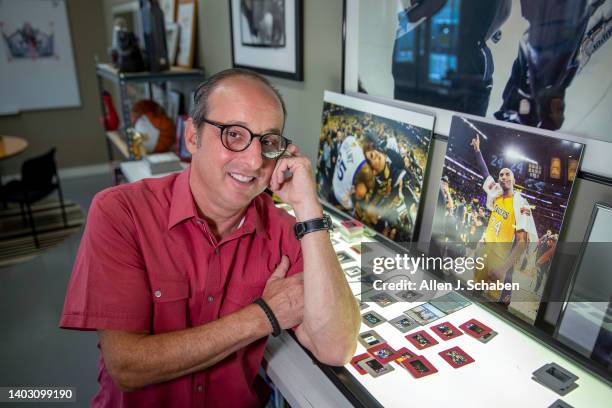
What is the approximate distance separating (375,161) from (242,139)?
59cm

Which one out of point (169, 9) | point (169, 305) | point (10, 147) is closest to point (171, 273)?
point (169, 305)

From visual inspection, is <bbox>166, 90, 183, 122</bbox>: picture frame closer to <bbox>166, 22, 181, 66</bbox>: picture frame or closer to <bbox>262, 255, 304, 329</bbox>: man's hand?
<bbox>166, 22, 181, 66</bbox>: picture frame

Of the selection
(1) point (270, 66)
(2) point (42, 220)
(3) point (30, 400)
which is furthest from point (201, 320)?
(2) point (42, 220)

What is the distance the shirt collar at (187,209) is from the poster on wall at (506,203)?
53cm

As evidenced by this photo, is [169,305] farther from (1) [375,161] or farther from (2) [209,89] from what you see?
(1) [375,161]

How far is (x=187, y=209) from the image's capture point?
1.15 meters

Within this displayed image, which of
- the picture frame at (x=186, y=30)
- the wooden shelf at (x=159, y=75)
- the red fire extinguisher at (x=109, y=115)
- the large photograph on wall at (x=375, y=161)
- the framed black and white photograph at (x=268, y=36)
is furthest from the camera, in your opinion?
the red fire extinguisher at (x=109, y=115)

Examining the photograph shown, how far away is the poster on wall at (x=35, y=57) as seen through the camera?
462cm

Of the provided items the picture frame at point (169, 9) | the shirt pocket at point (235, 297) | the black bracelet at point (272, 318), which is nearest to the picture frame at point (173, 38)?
the picture frame at point (169, 9)

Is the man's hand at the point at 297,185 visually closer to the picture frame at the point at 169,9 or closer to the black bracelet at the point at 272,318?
the black bracelet at the point at 272,318

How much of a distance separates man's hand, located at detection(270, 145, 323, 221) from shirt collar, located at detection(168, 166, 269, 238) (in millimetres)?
105

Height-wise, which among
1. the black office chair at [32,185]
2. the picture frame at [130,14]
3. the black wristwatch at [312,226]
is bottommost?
the black office chair at [32,185]

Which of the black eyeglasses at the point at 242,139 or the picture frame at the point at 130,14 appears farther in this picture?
the picture frame at the point at 130,14

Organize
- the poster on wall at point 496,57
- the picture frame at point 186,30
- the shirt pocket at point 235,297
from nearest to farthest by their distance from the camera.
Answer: the poster on wall at point 496,57, the shirt pocket at point 235,297, the picture frame at point 186,30
